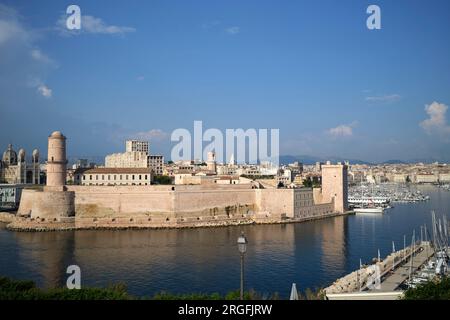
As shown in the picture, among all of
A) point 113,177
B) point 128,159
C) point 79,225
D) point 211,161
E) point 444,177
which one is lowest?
point 79,225

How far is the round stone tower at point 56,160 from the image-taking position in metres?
20.3

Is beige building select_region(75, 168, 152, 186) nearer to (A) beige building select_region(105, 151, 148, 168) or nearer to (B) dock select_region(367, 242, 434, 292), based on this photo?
(B) dock select_region(367, 242, 434, 292)

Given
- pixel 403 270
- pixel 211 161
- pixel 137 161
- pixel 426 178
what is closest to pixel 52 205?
pixel 403 270

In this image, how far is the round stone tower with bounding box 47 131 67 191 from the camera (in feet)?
66.6

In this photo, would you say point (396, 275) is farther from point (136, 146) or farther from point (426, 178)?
point (426, 178)

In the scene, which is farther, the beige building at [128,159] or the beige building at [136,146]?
the beige building at [136,146]

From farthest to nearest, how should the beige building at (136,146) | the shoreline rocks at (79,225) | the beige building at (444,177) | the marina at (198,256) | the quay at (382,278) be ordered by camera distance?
the beige building at (444,177) → the beige building at (136,146) → the shoreline rocks at (79,225) → the marina at (198,256) → the quay at (382,278)

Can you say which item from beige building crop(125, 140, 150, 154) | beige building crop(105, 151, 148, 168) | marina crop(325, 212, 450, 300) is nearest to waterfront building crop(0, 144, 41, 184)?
beige building crop(105, 151, 148, 168)

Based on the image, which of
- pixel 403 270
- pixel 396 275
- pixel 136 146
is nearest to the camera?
pixel 396 275

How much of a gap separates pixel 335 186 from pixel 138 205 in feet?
40.8

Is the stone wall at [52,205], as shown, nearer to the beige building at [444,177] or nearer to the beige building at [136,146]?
the beige building at [136,146]

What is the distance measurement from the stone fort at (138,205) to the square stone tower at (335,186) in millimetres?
4726

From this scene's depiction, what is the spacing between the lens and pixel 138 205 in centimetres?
2058

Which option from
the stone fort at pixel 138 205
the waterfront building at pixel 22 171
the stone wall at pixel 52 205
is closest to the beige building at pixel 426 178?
the stone fort at pixel 138 205
